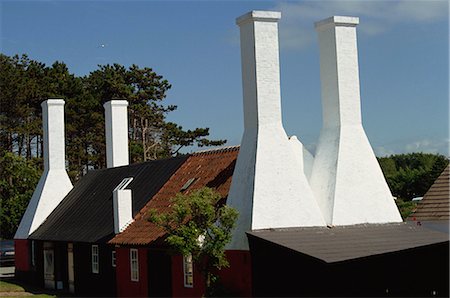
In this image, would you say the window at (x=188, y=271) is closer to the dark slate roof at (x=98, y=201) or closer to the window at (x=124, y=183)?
the dark slate roof at (x=98, y=201)

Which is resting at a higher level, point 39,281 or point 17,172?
point 17,172

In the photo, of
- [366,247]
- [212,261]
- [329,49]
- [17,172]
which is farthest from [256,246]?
[17,172]

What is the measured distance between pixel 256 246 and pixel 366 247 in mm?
2971

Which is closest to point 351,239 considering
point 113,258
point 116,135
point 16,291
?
point 113,258

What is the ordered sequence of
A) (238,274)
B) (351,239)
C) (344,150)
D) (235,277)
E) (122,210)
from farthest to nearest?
(122,210), (344,150), (235,277), (238,274), (351,239)

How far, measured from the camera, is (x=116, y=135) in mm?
33406

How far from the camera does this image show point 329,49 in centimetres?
2319

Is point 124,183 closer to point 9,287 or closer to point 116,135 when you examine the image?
point 116,135

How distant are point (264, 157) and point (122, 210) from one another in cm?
691

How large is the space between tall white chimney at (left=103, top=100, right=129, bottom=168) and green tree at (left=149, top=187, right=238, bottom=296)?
1309 centimetres

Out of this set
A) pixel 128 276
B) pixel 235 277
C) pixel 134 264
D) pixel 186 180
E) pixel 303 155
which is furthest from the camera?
pixel 186 180

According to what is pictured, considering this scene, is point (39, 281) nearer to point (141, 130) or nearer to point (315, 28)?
point (315, 28)

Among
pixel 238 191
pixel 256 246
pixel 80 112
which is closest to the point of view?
pixel 256 246

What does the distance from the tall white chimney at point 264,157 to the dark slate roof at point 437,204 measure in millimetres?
3421
